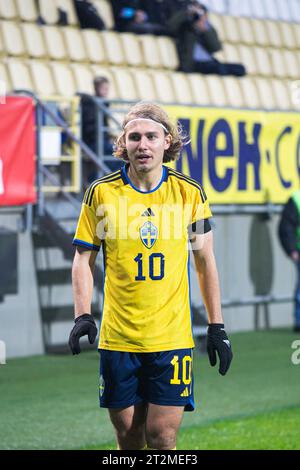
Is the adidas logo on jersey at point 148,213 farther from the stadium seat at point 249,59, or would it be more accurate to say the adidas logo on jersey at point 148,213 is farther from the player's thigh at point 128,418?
the stadium seat at point 249,59

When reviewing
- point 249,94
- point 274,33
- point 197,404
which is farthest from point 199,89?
point 197,404

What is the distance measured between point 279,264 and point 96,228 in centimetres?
936

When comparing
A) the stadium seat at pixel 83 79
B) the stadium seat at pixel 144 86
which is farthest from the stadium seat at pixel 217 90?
the stadium seat at pixel 83 79

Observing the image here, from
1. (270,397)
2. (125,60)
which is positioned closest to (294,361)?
(270,397)

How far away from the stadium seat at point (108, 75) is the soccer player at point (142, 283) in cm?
912

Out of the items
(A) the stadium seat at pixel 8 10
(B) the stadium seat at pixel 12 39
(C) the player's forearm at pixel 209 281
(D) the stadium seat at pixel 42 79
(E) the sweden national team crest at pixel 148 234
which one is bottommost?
(C) the player's forearm at pixel 209 281

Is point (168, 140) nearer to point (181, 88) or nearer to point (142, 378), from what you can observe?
point (142, 378)

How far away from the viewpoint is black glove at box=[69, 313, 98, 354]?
202 inches

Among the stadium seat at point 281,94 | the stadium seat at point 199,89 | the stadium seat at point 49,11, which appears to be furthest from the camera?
the stadium seat at point 281,94

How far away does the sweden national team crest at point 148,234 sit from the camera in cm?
512

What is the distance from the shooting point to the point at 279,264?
47.1 feet

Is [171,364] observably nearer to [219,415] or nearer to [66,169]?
[219,415]

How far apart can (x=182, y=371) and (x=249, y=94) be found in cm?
1179

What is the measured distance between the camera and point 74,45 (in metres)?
14.9
